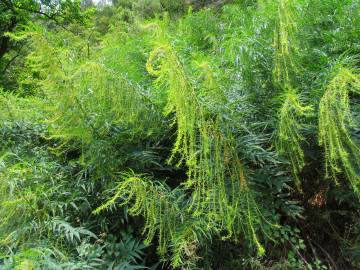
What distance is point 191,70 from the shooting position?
1.48 m

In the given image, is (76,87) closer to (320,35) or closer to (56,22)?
(320,35)

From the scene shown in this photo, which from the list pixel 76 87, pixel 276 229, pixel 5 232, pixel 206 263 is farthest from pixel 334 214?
pixel 5 232

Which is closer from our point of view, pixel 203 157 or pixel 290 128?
pixel 290 128

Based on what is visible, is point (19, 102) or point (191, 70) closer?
point (191, 70)

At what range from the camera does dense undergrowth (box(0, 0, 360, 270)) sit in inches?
48.7

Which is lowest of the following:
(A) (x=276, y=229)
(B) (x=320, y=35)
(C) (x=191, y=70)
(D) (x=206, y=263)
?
(D) (x=206, y=263)

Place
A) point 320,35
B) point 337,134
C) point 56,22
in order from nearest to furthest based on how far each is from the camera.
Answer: point 337,134 < point 320,35 < point 56,22

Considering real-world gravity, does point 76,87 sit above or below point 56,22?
below

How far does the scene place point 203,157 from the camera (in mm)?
1382

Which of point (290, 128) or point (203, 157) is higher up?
point (290, 128)

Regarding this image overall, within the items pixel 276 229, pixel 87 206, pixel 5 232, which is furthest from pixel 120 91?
pixel 276 229

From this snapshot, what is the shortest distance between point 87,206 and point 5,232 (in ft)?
1.20

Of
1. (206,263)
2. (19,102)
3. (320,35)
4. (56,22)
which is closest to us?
(206,263)

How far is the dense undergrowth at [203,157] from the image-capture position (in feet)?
4.06
